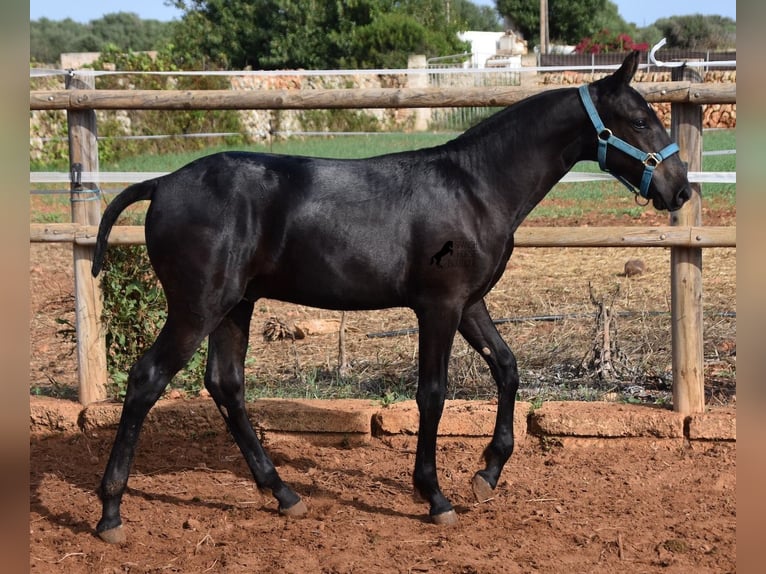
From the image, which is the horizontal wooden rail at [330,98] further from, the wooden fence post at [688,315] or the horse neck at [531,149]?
the horse neck at [531,149]

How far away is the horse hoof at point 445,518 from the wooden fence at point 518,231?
5.42 feet

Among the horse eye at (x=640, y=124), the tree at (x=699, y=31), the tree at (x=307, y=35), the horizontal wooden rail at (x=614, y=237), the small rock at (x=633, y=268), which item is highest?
the tree at (x=699, y=31)

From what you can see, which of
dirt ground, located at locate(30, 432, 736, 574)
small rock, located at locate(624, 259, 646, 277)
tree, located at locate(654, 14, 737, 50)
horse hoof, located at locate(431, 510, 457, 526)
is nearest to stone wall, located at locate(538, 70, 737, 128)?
small rock, located at locate(624, 259, 646, 277)

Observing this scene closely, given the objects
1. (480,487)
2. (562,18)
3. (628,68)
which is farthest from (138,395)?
(562,18)

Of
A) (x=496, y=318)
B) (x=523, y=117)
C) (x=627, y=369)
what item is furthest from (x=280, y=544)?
(x=496, y=318)

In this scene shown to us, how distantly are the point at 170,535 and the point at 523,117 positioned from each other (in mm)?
2444

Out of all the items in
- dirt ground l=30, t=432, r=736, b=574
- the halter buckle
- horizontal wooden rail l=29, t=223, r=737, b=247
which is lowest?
dirt ground l=30, t=432, r=736, b=574

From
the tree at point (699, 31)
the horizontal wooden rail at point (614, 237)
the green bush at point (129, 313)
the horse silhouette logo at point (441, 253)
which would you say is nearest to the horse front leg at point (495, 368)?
the horse silhouette logo at point (441, 253)

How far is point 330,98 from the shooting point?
5.18 meters

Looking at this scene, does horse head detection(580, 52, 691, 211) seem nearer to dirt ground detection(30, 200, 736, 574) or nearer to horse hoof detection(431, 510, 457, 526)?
dirt ground detection(30, 200, 736, 574)

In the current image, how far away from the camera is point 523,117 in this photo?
408 cm

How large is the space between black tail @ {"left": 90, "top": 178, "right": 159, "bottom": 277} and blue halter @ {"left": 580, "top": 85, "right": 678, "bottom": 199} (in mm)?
1952

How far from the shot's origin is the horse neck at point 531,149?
13.2 ft

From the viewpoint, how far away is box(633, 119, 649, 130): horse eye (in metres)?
3.89
